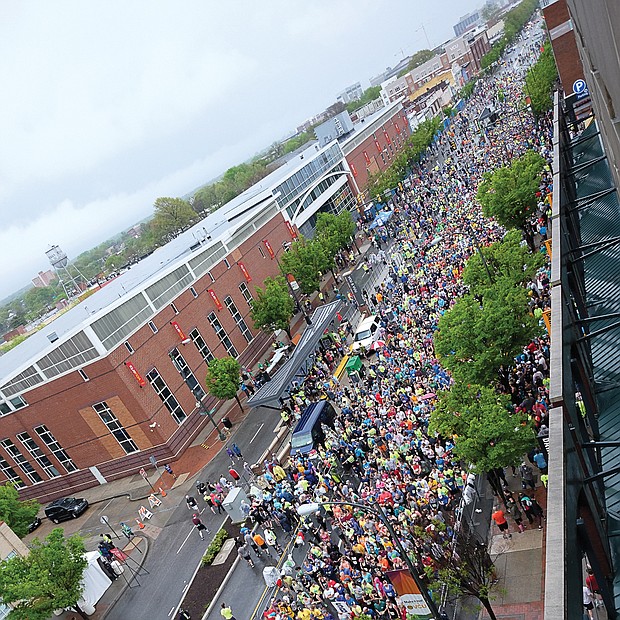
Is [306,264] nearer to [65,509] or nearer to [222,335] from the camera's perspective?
[222,335]

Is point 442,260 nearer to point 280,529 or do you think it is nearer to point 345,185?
point 280,529

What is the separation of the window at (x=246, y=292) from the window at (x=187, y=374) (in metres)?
9.93

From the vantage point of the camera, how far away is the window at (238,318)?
46.8 meters

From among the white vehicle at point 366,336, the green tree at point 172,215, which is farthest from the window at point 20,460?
the green tree at point 172,215

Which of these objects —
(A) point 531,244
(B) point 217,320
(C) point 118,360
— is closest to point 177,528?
(C) point 118,360

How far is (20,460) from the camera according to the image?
1625 inches

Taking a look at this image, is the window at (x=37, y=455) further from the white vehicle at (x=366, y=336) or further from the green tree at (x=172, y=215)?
the green tree at (x=172, y=215)

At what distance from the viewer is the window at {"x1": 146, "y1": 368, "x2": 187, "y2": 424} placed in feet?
124

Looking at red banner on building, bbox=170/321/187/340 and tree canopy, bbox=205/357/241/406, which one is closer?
tree canopy, bbox=205/357/241/406

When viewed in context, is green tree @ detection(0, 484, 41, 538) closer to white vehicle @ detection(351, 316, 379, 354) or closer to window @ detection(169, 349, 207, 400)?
window @ detection(169, 349, 207, 400)

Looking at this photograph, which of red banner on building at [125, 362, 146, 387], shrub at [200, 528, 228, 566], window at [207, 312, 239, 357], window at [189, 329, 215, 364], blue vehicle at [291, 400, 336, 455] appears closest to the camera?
shrub at [200, 528, 228, 566]

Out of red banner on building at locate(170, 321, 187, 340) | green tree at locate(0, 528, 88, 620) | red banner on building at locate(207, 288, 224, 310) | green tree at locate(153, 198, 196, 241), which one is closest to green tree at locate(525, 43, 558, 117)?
red banner on building at locate(207, 288, 224, 310)

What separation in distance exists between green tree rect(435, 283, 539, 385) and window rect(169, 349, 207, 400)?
2214 centimetres

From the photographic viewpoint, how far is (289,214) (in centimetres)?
6150
